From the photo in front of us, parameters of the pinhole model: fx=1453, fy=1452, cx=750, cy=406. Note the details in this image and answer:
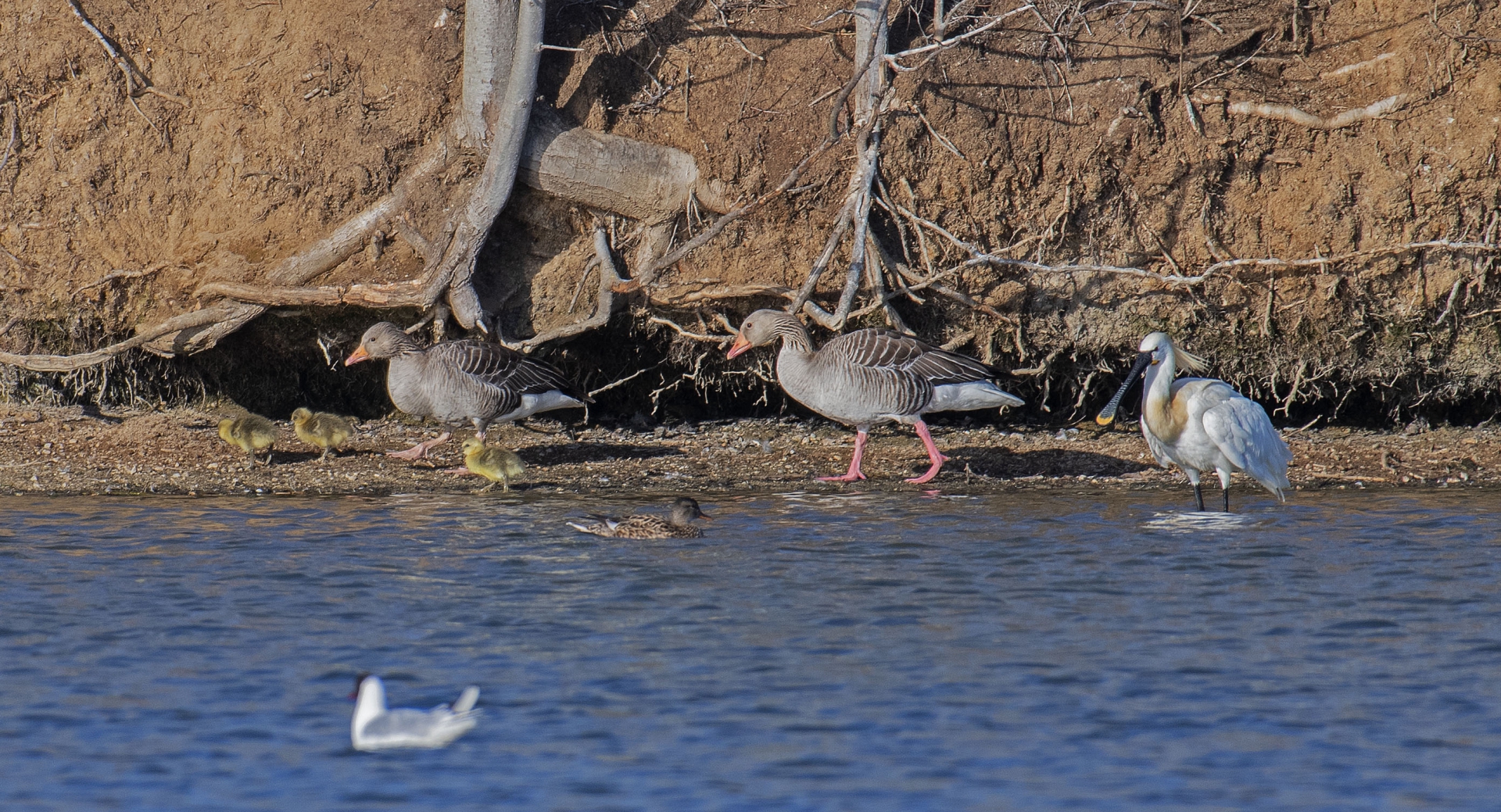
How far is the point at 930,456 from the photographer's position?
11.2 m

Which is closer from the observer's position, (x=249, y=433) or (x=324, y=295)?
(x=249, y=433)

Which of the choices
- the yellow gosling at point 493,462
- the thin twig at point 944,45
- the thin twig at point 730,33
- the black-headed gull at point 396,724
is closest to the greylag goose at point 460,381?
the yellow gosling at point 493,462

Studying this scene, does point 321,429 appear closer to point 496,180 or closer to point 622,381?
point 496,180

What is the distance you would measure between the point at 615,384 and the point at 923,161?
3.10 meters

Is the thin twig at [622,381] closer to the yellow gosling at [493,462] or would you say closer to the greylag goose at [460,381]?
the greylag goose at [460,381]

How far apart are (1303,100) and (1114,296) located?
213 cm

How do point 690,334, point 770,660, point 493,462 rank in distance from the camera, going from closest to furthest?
point 770,660 → point 493,462 → point 690,334

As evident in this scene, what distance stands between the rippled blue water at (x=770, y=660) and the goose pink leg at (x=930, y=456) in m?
1.39

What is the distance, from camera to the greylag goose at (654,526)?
8469 mm

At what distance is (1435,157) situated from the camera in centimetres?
1147

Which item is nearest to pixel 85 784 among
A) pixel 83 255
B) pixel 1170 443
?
pixel 1170 443

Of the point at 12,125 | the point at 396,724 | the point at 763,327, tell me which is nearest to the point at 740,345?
the point at 763,327

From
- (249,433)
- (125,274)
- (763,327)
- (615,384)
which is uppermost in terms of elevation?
(125,274)

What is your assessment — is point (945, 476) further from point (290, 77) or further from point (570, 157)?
point (290, 77)
